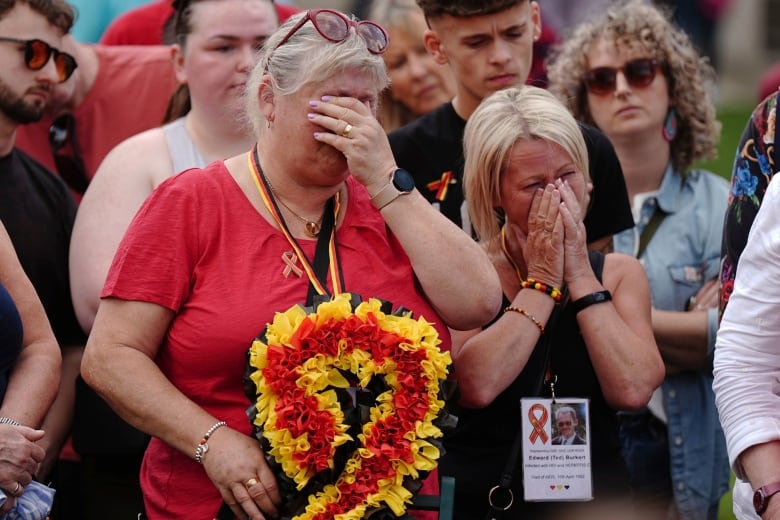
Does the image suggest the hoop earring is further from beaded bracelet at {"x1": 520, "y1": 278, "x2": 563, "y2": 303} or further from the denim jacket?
beaded bracelet at {"x1": 520, "y1": 278, "x2": 563, "y2": 303}

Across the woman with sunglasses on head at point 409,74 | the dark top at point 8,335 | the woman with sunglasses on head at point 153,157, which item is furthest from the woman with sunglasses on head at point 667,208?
the dark top at point 8,335

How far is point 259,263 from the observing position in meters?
3.29

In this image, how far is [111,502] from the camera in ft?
13.4

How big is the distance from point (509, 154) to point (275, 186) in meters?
0.75

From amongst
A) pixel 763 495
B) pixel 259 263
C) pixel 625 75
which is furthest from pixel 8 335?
pixel 625 75

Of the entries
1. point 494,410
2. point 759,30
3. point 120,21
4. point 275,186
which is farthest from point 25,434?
point 759,30

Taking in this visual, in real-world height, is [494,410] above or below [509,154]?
below

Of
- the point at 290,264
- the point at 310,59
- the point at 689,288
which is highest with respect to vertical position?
the point at 310,59

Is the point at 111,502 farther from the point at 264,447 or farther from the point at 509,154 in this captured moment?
the point at 509,154

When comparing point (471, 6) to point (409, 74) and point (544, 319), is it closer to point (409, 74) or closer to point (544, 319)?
point (544, 319)

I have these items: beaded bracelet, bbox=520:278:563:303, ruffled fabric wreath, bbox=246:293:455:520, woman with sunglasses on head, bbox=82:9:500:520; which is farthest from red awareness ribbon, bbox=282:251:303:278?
beaded bracelet, bbox=520:278:563:303

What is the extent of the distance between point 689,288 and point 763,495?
1687 mm

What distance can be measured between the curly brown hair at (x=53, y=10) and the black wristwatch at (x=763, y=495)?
8.71ft

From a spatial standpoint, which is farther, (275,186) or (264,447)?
(275,186)
